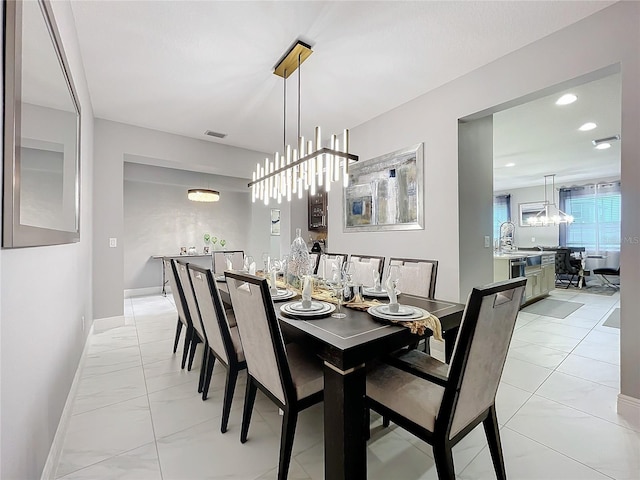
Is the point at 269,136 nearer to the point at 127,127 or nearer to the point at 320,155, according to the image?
the point at 127,127

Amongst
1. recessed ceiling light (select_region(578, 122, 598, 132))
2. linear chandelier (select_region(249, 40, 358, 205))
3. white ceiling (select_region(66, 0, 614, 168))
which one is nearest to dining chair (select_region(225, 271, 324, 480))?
linear chandelier (select_region(249, 40, 358, 205))

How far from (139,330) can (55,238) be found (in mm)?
2750

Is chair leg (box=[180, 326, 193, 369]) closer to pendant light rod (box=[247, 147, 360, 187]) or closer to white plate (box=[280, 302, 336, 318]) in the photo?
white plate (box=[280, 302, 336, 318])

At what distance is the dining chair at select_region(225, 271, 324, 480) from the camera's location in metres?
1.29

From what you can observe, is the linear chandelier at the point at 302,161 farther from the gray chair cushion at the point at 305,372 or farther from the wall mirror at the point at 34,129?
the wall mirror at the point at 34,129

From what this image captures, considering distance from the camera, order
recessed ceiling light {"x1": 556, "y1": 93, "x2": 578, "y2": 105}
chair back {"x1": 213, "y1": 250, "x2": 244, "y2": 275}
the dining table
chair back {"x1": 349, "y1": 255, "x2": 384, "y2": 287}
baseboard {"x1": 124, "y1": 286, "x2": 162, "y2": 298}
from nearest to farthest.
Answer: the dining table < chair back {"x1": 349, "y1": 255, "x2": 384, "y2": 287} < recessed ceiling light {"x1": 556, "y1": 93, "x2": 578, "y2": 105} < chair back {"x1": 213, "y1": 250, "x2": 244, "y2": 275} < baseboard {"x1": 124, "y1": 286, "x2": 162, "y2": 298}

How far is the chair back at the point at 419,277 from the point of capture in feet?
7.55

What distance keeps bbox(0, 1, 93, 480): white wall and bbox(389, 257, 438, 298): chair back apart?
7.53 ft

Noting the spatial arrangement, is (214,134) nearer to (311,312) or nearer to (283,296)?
(283,296)

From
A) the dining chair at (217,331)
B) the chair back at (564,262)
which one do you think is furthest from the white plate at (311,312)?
the chair back at (564,262)

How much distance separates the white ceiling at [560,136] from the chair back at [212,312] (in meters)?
3.32

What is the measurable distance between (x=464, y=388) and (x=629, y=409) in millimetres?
1676

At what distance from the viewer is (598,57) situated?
6.60ft

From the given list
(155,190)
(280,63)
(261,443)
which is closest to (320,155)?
(280,63)
